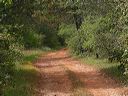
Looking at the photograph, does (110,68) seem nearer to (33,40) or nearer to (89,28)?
(89,28)

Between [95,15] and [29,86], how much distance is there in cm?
826

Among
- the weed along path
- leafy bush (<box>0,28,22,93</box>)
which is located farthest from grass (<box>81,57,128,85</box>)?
leafy bush (<box>0,28,22,93</box>)

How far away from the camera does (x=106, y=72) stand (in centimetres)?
2472

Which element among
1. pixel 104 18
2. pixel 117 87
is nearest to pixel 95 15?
pixel 104 18

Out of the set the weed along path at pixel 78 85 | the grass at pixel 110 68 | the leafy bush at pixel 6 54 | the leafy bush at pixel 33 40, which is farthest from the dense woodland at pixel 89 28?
the leafy bush at pixel 33 40

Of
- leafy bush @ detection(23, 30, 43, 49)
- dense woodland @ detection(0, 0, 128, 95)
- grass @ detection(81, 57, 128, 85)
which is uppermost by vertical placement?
dense woodland @ detection(0, 0, 128, 95)

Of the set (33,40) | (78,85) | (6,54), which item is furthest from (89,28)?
(33,40)

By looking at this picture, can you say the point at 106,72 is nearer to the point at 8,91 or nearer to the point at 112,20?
the point at 112,20

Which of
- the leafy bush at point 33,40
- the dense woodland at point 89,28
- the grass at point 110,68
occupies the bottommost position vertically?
the leafy bush at point 33,40

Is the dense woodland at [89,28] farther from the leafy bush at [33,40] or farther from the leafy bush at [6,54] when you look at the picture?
the leafy bush at [33,40]

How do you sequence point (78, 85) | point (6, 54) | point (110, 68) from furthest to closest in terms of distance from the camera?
point (110, 68) < point (78, 85) < point (6, 54)

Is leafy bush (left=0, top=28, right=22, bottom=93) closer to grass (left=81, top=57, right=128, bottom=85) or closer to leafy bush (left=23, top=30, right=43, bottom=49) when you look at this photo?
grass (left=81, top=57, right=128, bottom=85)

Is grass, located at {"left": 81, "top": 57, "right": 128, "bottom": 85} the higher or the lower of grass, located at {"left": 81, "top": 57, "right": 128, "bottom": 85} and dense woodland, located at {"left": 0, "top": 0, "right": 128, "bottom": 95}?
the lower

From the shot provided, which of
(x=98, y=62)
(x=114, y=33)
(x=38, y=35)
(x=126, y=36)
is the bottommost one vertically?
(x=38, y=35)
